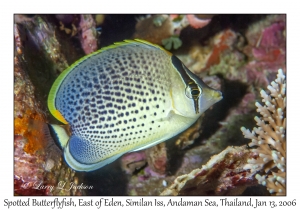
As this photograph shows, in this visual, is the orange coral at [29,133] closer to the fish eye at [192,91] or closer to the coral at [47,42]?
the coral at [47,42]

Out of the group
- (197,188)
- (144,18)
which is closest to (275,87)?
(197,188)

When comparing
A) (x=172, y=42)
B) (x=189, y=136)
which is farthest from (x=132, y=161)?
(x=172, y=42)

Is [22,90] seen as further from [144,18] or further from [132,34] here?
[144,18]

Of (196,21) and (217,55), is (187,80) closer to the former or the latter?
(196,21)

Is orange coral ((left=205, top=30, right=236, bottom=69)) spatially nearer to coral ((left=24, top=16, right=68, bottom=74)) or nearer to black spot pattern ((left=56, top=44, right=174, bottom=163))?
coral ((left=24, top=16, right=68, bottom=74))

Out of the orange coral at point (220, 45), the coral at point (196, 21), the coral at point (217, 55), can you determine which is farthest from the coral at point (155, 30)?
the orange coral at point (220, 45)
